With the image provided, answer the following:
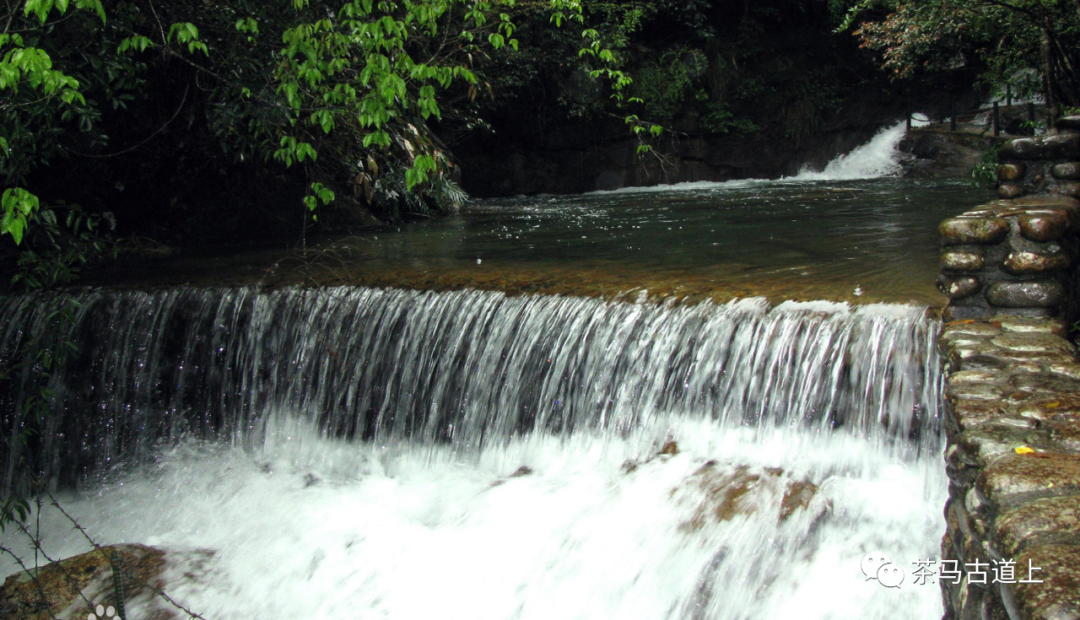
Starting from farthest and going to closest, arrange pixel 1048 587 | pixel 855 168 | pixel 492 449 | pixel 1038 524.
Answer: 1. pixel 855 168
2. pixel 492 449
3. pixel 1038 524
4. pixel 1048 587

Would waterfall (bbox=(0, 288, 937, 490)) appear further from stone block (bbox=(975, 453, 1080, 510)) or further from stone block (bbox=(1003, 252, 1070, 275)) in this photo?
stone block (bbox=(975, 453, 1080, 510))

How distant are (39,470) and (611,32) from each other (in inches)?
524

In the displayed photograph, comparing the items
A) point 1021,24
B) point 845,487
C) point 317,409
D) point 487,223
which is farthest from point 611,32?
point 845,487

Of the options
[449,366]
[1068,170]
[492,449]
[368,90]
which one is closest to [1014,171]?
[1068,170]

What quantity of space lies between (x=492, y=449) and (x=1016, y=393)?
3.16 m

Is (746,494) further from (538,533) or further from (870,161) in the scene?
(870,161)

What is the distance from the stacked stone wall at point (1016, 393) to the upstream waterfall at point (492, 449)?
0.61m

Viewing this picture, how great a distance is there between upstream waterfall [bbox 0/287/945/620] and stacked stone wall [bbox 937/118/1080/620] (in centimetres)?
61

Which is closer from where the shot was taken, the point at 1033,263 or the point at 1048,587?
the point at 1048,587

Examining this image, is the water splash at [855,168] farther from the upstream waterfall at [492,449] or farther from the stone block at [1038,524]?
the stone block at [1038,524]

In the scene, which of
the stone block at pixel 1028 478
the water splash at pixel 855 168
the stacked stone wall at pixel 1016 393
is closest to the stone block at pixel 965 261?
the stacked stone wall at pixel 1016 393

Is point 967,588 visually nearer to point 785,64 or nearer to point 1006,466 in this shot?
point 1006,466

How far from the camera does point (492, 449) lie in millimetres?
5117

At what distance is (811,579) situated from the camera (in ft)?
11.3
